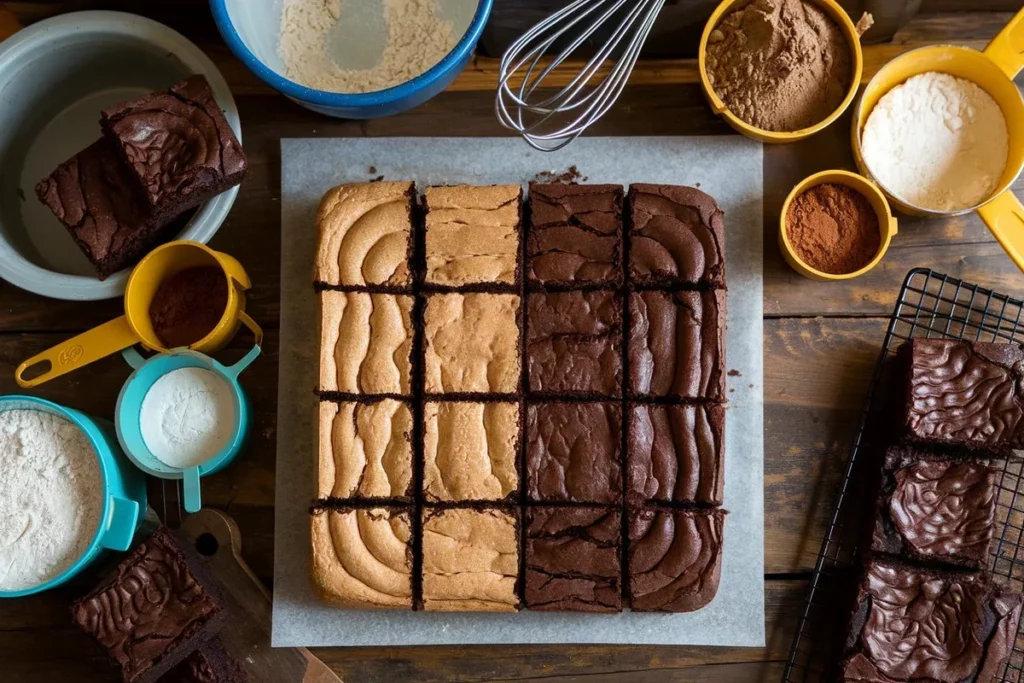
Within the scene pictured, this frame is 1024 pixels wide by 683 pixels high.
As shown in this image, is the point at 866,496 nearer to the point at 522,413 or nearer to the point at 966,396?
the point at 966,396

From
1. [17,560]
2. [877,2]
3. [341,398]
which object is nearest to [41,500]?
[17,560]

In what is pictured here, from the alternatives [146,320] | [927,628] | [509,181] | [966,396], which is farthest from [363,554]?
[966,396]

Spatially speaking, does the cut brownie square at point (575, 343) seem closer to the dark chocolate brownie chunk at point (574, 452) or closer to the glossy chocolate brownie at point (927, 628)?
the dark chocolate brownie chunk at point (574, 452)

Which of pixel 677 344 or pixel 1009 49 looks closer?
pixel 677 344

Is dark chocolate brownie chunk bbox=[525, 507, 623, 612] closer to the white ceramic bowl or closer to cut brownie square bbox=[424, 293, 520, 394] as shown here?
cut brownie square bbox=[424, 293, 520, 394]

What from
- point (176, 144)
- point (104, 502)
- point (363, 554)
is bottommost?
point (363, 554)

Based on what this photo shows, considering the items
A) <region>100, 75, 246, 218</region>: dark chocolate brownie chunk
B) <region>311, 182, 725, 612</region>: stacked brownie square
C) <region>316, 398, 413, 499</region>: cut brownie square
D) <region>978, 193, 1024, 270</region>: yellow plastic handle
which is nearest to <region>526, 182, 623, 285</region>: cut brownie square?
<region>311, 182, 725, 612</region>: stacked brownie square
